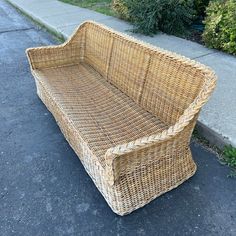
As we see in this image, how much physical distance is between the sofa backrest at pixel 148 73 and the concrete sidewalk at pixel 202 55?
69cm

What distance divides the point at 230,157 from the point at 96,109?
1353 mm

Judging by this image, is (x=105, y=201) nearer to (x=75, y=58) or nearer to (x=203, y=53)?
(x=75, y=58)

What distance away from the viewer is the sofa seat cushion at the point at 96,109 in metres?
2.64

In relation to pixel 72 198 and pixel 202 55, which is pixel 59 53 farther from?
pixel 202 55

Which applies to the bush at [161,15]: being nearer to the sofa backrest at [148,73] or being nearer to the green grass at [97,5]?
the green grass at [97,5]

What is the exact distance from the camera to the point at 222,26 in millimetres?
4699

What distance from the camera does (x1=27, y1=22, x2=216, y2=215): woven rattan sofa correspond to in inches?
85.2

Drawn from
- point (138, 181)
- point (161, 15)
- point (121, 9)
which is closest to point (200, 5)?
point (161, 15)

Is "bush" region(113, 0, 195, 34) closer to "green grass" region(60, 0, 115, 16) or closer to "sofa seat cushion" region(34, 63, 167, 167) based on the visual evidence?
"green grass" region(60, 0, 115, 16)

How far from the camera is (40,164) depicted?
10.00 ft

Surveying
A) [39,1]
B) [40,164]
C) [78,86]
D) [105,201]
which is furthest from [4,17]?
[105,201]

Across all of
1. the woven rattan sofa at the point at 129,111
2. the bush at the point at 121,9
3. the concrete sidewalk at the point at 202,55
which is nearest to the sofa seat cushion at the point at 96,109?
the woven rattan sofa at the point at 129,111

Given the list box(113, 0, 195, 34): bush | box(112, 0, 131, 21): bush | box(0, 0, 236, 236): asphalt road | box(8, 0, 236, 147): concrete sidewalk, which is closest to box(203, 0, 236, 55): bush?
box(8, 0, 236, 147): concrete sidewalk

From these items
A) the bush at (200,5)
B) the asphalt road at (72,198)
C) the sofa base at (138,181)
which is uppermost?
the bush at (200,5)
